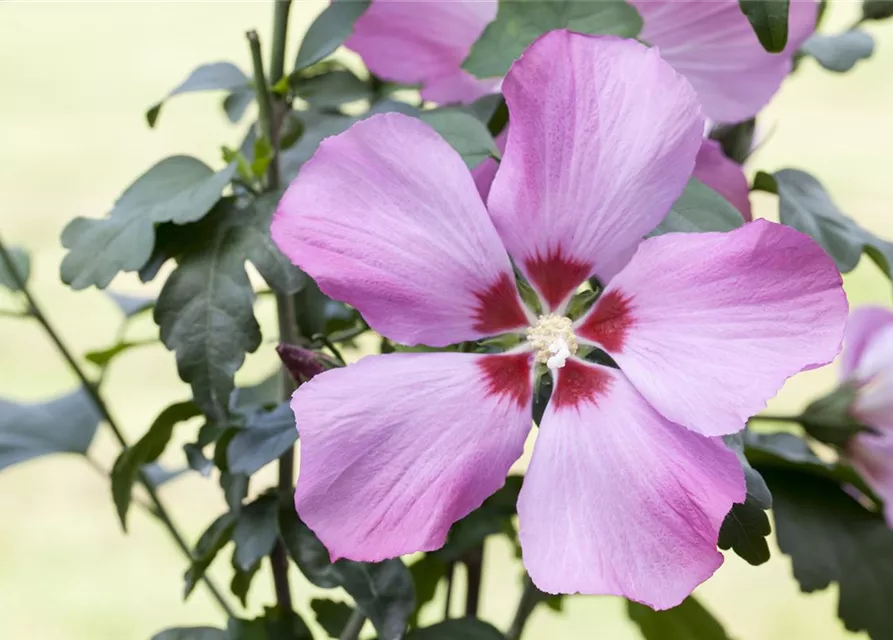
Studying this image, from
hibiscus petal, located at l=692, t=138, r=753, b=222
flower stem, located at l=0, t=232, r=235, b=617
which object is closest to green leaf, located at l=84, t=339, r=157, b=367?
flower stem, located at l=0, t=232, r=235, b=617

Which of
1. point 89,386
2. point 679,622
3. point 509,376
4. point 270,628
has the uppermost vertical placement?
point 509,376

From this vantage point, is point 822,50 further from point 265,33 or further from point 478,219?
point 265,33

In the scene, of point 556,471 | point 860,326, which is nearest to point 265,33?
point 860,326

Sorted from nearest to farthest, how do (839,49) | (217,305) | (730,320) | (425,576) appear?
(730,320) → (217,305) → (839,49) → (425,576)

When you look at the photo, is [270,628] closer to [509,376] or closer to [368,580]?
[368,580]

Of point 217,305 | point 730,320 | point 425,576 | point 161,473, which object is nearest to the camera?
point 730,320

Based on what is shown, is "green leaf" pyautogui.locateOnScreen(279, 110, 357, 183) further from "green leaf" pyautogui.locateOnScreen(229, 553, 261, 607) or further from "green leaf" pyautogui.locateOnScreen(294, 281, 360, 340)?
"green leaf" pyautogui.locateOnScreen(229, 553, 261, 607)

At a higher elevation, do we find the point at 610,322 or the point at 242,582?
the point at 610,322

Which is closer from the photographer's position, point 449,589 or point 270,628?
point 270,628

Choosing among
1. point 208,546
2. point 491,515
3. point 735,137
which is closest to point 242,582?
point 208,546
